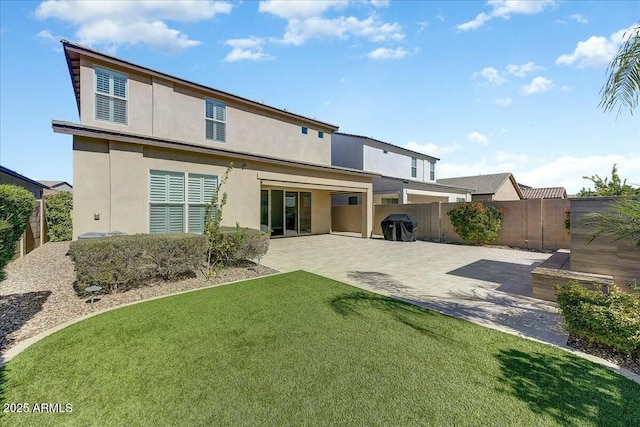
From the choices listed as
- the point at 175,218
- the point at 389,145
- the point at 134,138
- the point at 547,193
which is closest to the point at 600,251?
the point at 175,218

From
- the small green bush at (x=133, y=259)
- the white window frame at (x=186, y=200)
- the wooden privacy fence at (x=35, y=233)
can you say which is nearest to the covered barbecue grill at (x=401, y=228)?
the white window frame at (x=186, y=200)

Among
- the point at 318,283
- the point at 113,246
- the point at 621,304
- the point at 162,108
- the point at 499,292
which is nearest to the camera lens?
the point at 621,304

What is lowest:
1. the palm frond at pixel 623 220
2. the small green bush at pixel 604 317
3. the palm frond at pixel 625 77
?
the small green bush at pixel 604 317

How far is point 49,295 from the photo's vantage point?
5.88 metres

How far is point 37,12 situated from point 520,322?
44.8ft

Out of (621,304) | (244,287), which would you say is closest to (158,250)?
(244,287)

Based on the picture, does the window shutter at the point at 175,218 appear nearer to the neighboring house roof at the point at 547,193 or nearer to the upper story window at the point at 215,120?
the upper story window at the point at 215,120

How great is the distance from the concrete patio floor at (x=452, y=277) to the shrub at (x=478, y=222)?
741 millimetres

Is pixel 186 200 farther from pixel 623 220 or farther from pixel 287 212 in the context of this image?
pixel 623 220

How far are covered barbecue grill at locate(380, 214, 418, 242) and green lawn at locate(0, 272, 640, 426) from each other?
37.2 ft

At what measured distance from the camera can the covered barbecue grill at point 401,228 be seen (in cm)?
1559

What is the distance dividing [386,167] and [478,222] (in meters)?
9.77

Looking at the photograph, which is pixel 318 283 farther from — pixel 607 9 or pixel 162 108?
pixel 162 108

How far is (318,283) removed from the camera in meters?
6.80
